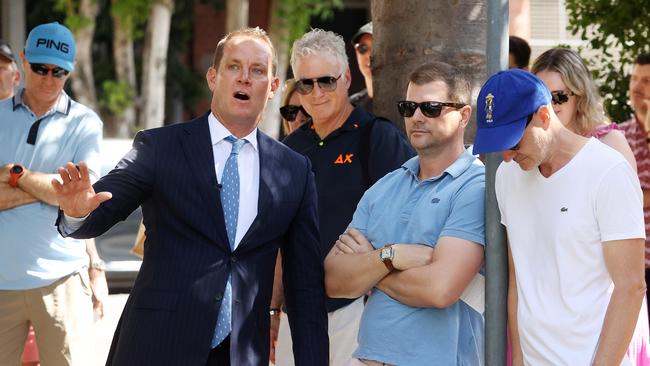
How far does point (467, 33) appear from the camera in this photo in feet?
19.1

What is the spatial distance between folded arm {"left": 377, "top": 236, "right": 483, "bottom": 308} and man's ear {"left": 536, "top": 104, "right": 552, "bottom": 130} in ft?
1.92

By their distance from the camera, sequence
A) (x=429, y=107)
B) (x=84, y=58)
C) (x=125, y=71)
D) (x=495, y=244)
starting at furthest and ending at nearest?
1. (x=125, y=71)
2. (x=84, y=58)
3. (x=429, y=107)
4. (x=495, y=244)

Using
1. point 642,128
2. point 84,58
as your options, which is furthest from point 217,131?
Answer: point 84,58

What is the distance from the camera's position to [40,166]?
611 centimetres

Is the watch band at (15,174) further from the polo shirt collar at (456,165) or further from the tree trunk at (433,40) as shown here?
the polo shirt collar at (456,165)

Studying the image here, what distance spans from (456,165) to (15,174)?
8.38 feet

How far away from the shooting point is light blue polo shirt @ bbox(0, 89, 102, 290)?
6.00 m

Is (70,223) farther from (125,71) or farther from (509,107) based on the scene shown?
(125,71)

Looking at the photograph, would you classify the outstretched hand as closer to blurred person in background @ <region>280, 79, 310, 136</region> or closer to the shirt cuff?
the shirt cuff

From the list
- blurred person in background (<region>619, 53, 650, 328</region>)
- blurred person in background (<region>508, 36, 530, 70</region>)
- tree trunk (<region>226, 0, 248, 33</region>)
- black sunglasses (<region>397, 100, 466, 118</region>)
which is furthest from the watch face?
tree trunk (<region>226, 0, 248, 33</region>)

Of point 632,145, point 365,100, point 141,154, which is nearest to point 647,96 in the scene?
point 632,145

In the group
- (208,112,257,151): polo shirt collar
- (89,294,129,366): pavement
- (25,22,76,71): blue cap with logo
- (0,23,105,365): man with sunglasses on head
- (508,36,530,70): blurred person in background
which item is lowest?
(89,294,129,366): pavement

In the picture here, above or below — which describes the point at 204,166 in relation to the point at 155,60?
above

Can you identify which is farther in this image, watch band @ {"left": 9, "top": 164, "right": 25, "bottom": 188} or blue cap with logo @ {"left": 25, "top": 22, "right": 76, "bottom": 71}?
blue cap with logo @ {"left": 25, "top": 22, "right": 76, "bottom": 71}
